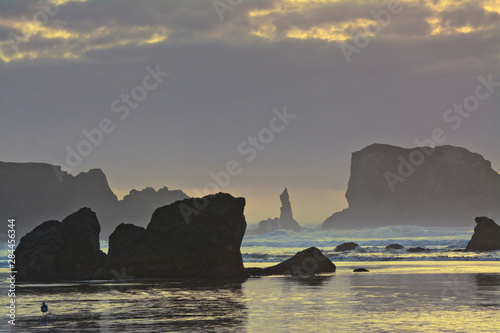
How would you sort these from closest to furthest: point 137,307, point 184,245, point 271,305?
point 137,307
point 271,305
point 184,245

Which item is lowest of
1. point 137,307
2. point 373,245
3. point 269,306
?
point 269,306

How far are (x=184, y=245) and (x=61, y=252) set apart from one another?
12513mm

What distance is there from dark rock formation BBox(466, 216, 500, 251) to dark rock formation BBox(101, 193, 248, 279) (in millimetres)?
59714

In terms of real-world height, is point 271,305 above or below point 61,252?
below

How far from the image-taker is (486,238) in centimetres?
10588

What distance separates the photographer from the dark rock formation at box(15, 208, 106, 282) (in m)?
59.6

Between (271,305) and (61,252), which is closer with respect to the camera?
(271,305)

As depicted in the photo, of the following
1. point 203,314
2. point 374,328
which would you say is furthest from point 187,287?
point 374,328

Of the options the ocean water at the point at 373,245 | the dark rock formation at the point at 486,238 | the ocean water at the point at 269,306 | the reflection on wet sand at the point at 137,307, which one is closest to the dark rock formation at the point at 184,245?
the ocean water at the point at 269,306

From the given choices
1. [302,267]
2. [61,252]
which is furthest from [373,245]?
[61,252]

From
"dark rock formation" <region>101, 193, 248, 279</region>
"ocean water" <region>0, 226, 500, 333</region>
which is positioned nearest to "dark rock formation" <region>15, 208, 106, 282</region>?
"dark rock formation" <region>101, 193, 248, 279</region>

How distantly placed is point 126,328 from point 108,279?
3299 centimetres

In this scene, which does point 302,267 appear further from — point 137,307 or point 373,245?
point 373,245

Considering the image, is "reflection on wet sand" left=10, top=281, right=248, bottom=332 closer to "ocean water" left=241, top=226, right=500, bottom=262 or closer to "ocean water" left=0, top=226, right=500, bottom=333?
"ocean water" left=0, top=226, right=500, bottom=333
